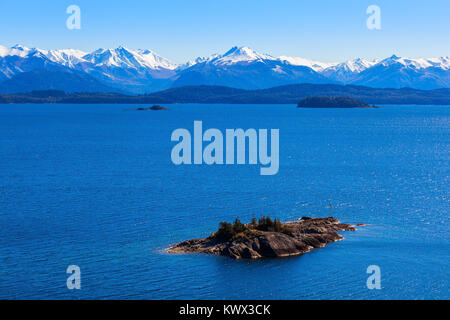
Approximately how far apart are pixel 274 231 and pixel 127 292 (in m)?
17.5

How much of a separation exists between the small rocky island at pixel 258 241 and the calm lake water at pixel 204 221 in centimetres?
156

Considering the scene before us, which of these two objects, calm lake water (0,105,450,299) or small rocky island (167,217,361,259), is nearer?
calm lake water (0,105,450,299)

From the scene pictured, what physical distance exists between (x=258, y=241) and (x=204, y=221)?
43.4 feet

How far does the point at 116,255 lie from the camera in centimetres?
5494

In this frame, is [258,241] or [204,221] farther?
[204,221]

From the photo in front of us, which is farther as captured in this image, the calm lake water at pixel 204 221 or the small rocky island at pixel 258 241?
the small rocky island at pixel 258 241

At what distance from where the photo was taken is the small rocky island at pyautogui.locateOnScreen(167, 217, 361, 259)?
→ 5547cm

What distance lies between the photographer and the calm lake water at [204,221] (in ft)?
157

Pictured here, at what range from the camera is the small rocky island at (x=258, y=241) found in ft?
182

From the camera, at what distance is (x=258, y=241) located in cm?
5625

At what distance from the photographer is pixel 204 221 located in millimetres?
68375

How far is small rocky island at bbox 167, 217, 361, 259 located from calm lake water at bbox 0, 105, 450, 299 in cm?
156
